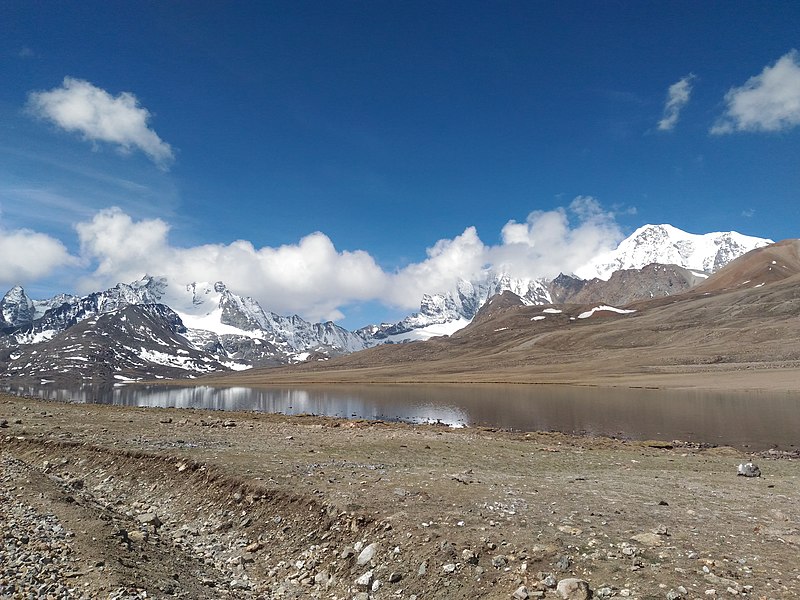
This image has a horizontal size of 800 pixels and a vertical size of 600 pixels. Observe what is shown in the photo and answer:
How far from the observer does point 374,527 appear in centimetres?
1223

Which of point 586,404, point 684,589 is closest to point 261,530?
point 684,589

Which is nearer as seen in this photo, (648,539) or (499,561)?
(499,561)

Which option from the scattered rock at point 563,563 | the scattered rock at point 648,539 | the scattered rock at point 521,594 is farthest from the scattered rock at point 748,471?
the scattered rock at point 521,594

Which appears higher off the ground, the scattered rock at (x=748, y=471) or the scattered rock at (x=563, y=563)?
the scattered rock at (x=563, y=563)

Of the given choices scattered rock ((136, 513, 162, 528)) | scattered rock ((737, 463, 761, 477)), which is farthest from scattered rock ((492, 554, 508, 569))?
scattered rock ((737, 463, 761, 477))

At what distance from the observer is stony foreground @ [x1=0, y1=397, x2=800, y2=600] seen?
9484mm

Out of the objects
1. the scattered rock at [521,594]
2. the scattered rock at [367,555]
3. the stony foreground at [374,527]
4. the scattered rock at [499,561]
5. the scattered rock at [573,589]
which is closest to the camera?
the scattered rock at [573,589]

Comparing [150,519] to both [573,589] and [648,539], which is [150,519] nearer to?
[573,589]

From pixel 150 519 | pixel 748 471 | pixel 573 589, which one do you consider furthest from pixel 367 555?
pixel 748 471

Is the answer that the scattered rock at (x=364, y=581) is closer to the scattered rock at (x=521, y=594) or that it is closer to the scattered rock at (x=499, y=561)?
the scattered rock at (x=499, y=561)

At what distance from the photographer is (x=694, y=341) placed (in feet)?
654

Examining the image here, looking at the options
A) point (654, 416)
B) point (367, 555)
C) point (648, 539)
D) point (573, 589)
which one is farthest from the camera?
point (654, 416)

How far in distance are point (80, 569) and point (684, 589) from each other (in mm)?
11299

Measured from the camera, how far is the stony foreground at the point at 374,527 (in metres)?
9.48
